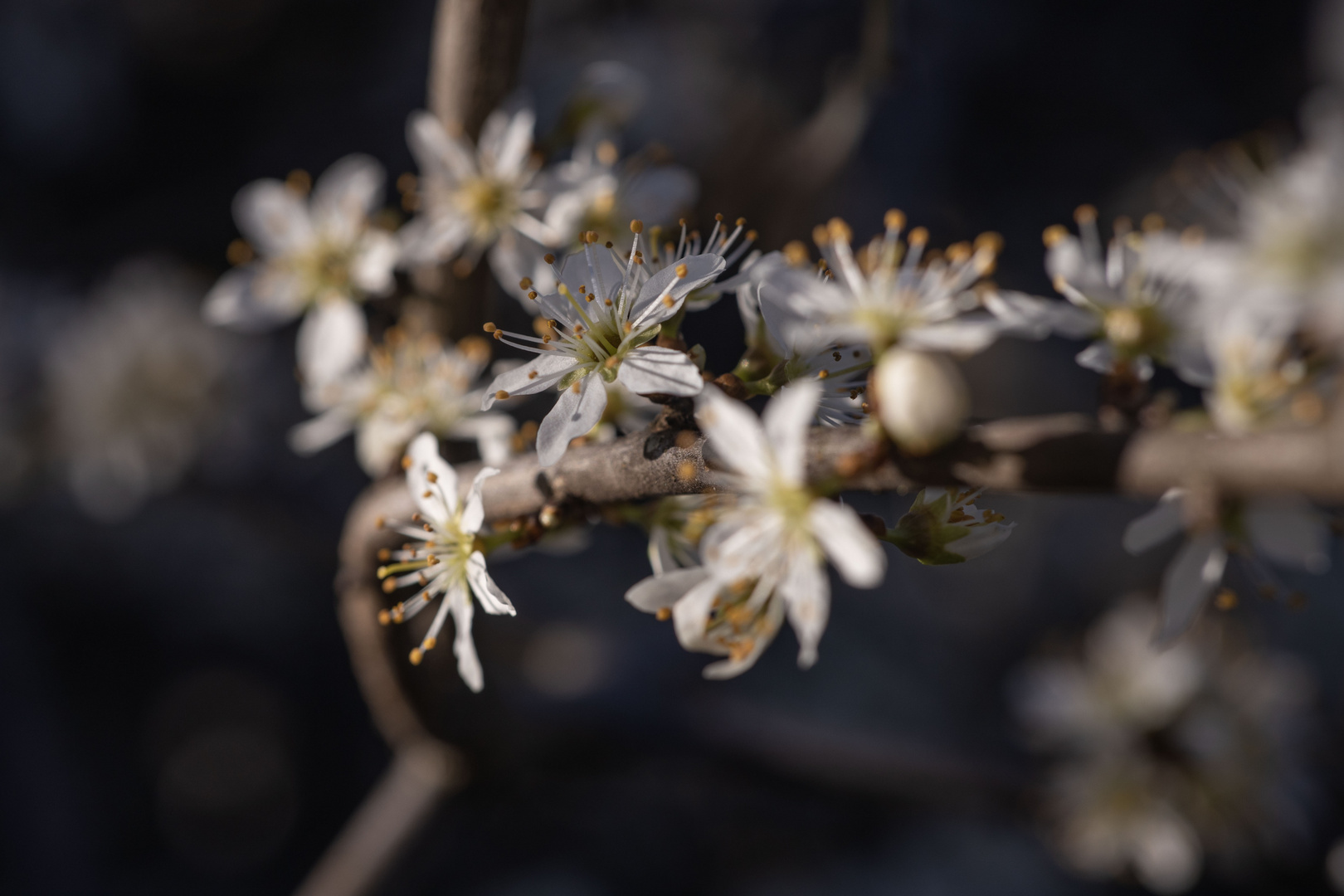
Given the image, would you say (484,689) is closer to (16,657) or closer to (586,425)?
(586,425)

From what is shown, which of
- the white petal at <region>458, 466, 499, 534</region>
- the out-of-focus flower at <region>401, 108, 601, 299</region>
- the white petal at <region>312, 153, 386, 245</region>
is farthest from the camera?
the white petal at <region>312, 153, 386, 245</region>

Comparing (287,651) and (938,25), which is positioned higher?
(938,25)

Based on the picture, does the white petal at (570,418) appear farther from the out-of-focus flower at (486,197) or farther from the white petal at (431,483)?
the out-of-focus flower at (486,197)

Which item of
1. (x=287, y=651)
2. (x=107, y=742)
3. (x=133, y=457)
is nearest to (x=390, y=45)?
(x=133, y=457)

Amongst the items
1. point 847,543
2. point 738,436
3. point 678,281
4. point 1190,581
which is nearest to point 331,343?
point 678,281

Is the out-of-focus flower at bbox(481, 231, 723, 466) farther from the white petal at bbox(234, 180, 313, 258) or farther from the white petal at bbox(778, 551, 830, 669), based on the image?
the white petal at bbox(234, 180, 313, 258)

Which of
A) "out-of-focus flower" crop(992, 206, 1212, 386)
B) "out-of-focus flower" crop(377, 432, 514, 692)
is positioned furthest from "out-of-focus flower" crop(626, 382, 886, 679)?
"out-of-focus flower" crop(992, 206, 1212, 386)
